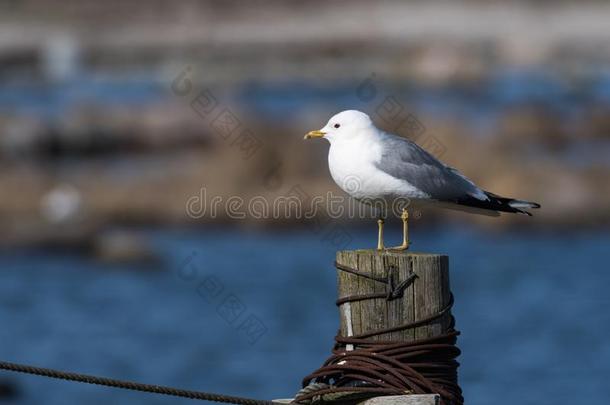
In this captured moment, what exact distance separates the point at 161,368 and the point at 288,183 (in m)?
9.04

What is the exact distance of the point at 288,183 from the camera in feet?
79.9

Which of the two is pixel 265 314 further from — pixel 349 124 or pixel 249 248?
pixel 349 124

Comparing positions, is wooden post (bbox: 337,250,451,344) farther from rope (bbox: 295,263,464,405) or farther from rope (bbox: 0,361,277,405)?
rope (bbox: 0,361,277,405)

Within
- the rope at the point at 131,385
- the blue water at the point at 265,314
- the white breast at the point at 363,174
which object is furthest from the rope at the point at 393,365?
the blue water at the point at 265,314

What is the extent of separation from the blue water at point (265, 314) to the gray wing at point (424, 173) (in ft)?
27.2

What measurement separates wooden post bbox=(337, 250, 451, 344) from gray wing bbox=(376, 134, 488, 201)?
1.11 meters

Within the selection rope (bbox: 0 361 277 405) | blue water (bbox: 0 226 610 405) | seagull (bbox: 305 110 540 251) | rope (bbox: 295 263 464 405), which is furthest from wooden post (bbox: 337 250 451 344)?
blue water (bbox: 0 226 610 405)

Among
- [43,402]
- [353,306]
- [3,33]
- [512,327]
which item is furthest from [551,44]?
[353,306]

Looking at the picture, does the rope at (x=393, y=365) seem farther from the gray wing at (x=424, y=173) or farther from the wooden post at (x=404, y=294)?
the gray wing at (x=424, y=173)

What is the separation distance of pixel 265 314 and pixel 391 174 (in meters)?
14.1

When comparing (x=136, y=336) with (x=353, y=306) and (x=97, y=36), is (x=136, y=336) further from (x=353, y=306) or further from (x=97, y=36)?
(x=97, y=36)

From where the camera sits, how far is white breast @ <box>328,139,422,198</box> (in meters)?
5.37

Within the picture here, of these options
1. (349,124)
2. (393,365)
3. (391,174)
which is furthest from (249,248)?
(393,365)

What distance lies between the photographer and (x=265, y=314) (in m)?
19.3
